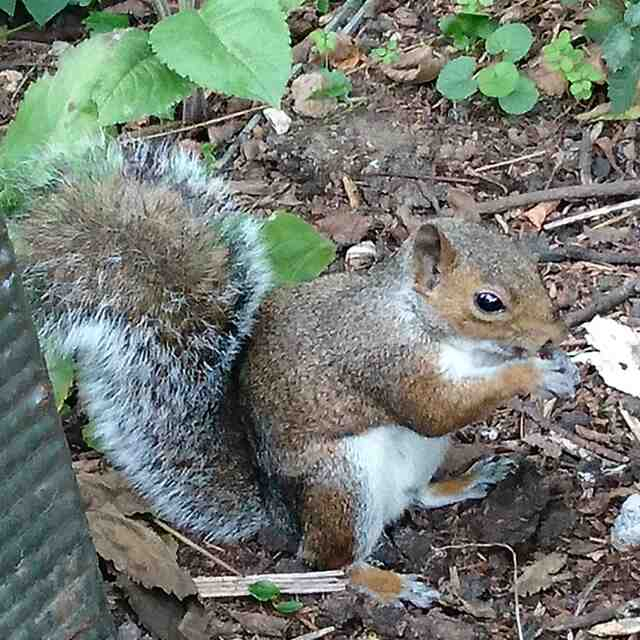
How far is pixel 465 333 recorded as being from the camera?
102 inches

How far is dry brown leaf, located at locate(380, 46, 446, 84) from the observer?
3.95 m

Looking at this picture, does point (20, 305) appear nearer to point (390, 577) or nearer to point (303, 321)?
point (303, 321)

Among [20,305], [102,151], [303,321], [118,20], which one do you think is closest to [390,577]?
[303,321]

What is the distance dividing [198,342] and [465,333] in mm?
496

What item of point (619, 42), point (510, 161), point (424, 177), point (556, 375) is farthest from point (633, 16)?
point (556, 375)

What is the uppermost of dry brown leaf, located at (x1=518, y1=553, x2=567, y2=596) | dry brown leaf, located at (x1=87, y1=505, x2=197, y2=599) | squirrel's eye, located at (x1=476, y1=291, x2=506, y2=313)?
squirrel's eye, located at (x1=476, y1=291, x2=506, y2=313)

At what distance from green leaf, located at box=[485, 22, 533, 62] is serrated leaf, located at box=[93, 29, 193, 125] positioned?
1010 mm

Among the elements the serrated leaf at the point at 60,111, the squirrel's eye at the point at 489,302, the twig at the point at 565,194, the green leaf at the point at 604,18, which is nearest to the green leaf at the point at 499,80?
the green leaf at the point at 604,18

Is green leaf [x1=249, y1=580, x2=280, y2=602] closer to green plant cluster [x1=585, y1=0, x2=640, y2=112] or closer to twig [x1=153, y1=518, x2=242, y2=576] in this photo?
twig [x1=153, y1=518, x2=242, y2=576]

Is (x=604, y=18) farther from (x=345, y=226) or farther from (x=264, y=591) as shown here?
(x=264, y=591)

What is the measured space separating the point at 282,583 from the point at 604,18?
5.79 feet

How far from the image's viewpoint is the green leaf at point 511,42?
3855 mm

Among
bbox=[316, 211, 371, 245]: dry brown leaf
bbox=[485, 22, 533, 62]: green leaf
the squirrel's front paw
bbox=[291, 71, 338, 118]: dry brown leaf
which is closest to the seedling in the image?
bbox=[291, 71, 338, 118]: dry brown leaf

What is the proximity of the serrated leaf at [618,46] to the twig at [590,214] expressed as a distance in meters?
0.33
